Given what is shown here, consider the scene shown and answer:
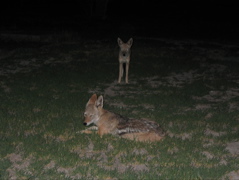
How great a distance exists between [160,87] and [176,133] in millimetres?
5000

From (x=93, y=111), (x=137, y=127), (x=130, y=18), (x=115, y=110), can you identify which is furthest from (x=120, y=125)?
(x=130, y=18)

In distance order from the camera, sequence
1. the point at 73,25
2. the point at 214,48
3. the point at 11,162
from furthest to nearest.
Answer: the point at 73,25 → the point at 214,48 → the point at 11,162

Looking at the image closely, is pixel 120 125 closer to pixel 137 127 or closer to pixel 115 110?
pixel 137 127

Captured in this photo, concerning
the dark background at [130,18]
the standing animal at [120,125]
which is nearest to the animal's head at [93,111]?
the standing animal at [120,125]

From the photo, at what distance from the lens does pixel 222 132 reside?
8.32 m

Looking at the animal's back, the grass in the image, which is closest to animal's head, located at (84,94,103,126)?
the grass

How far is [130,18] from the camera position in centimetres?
3744

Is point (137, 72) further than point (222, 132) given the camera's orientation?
Yes

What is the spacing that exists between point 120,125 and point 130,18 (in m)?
31.0

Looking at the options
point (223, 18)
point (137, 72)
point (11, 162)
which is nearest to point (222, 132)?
point (11, 162)

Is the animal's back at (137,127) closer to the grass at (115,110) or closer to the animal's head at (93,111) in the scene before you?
the grass at (115,110)

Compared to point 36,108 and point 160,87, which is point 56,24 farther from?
point 36,108

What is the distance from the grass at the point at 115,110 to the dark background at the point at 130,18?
27.1 feet

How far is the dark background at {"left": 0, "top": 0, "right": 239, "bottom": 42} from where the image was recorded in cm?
2772
